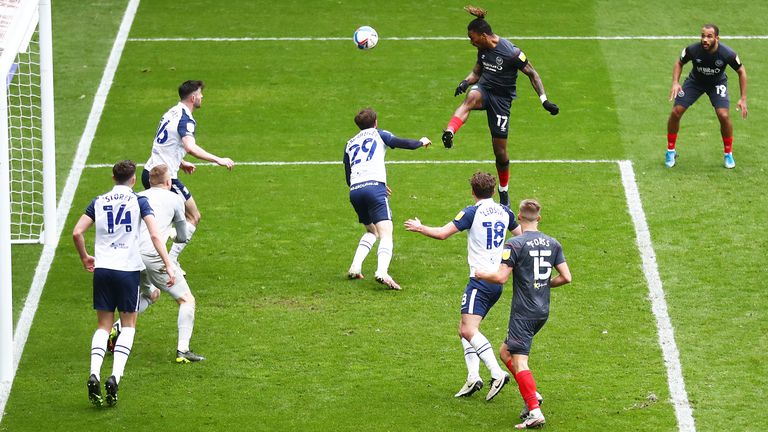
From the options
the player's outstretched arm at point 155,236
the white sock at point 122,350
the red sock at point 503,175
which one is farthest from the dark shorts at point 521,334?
the red sock at point 503,175

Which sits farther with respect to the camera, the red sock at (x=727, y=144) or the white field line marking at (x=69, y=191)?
the red sock at (x=727, y=144)

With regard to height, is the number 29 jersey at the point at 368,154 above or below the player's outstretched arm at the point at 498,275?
above

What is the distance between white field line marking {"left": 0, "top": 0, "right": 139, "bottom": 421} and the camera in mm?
13602

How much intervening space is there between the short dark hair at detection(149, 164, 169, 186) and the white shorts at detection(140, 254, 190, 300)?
732 millimetres

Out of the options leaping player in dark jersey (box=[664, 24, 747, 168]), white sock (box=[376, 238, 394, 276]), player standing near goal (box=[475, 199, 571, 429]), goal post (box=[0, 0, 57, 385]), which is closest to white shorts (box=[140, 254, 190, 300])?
goal post (box=[0, 0, 57, 385])

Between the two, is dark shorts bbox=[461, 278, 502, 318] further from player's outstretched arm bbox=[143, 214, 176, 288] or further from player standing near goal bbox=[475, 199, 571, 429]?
player's outstretched arm bbox=[143, 214, 176, 288]

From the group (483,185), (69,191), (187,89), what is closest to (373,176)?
(187,89)

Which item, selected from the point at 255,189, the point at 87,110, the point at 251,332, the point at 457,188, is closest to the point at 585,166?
the point at 457,188

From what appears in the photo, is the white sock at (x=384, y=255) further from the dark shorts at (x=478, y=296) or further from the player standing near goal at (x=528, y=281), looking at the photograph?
the player standing near goal at (x=528, y=281)

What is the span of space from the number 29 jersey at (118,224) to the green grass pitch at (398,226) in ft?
4.33

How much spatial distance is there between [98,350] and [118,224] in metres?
1.17

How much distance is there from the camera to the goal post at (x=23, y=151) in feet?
39.2

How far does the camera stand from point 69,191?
18.0 m

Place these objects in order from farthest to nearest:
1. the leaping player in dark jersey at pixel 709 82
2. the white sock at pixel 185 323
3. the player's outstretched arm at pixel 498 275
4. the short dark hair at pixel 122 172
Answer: the leaping player in dark jersey at pixel 709 82, the white sock at pixel 185 323, the short dark hair at pixel 122 172, the player's outstretched arm at pixel 498 275
